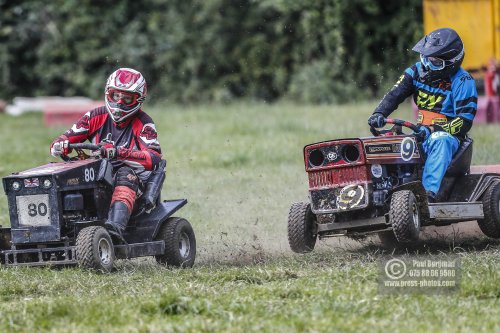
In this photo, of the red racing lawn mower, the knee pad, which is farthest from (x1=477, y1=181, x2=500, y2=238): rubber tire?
the knee pad

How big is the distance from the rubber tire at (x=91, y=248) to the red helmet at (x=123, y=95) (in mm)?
1359

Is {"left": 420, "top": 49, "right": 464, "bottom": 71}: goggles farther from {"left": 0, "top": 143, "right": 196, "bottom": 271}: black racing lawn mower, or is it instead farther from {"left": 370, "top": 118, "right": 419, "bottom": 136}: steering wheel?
{"left": 0, "top": 143, "right": 196, "bottom": 271}: black racing lawn mower

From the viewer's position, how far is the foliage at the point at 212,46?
1059 inches

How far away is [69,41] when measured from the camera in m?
31.8

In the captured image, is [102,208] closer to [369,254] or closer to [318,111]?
[369,254]

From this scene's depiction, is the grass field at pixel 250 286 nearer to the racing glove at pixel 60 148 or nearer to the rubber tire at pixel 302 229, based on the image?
the rubber tire at pixel 302 229

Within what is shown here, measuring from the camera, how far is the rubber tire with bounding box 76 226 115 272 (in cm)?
859

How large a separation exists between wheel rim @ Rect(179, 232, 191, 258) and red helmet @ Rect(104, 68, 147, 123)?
1261 mm

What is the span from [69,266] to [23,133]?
1469 cm

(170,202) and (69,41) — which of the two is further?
(69,41)

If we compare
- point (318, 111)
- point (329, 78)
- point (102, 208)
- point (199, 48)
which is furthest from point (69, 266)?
point (199, 48)

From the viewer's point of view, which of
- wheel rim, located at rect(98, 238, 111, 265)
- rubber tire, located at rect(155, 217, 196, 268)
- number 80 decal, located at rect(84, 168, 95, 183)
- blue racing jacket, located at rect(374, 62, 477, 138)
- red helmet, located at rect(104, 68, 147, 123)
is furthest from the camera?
blue racing jacket, located at rect(374, 62, 477, 138)

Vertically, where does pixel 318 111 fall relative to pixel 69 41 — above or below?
below

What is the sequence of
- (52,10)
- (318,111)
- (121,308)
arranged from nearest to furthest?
(121,308), (318,111), (52,10)
